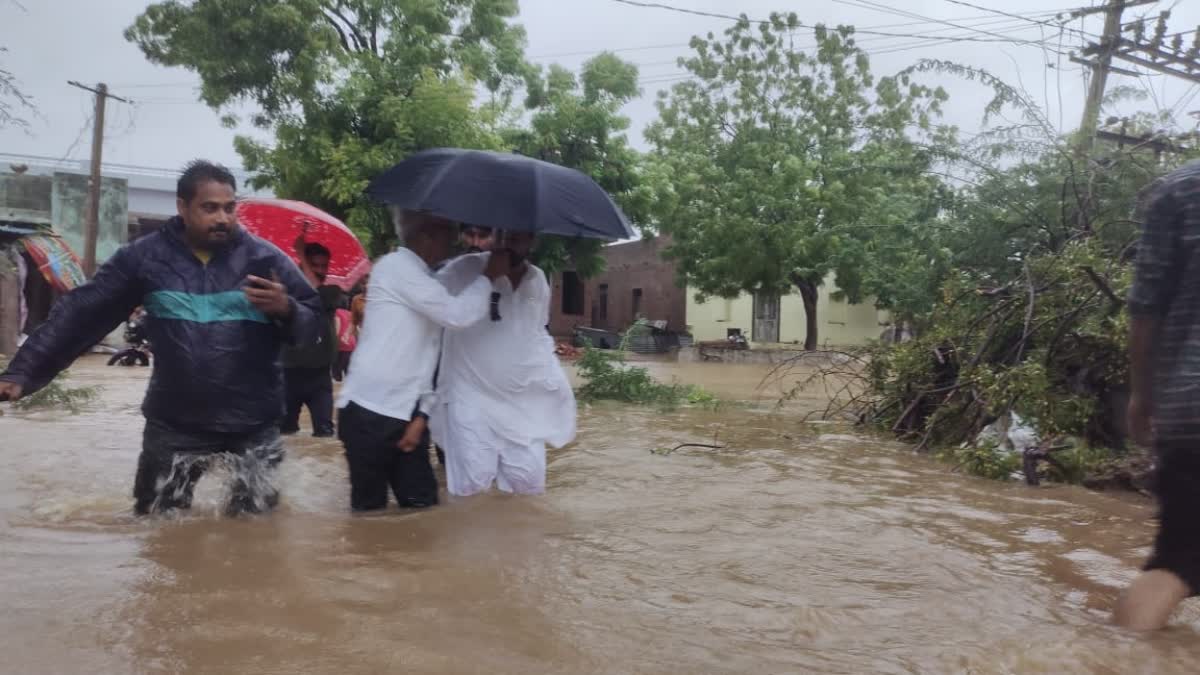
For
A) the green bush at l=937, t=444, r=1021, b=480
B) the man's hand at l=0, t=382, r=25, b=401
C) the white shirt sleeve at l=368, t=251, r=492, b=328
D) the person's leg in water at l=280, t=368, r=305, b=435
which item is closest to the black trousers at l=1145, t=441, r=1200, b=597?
the white shirt sleeve at l=368, t=251, r=492, b=328

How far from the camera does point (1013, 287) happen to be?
299 inches

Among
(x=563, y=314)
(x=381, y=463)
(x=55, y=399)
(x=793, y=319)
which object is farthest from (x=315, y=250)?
(x=563, y=314)

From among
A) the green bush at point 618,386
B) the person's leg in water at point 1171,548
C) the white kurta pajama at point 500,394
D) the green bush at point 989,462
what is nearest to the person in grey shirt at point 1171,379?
the person's leg in water at point 1171,548

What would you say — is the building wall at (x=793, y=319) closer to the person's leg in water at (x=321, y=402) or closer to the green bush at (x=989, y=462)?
the green bush at (x=989, y=462)

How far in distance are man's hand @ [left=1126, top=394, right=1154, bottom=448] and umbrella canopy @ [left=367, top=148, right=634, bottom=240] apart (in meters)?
2.11

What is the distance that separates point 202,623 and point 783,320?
3310cm

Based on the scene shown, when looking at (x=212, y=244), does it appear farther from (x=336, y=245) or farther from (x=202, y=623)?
(x=336, y=245)

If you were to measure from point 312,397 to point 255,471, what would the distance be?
8.78 feet

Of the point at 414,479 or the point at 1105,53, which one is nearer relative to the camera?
the point at 414,479

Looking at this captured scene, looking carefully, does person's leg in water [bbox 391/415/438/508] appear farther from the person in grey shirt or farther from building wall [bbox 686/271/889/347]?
building wall [bbox 686/271/889/347]

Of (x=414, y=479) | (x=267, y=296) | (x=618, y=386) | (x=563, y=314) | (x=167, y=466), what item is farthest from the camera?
(x=563, y=314)

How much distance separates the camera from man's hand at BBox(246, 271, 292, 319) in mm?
3773

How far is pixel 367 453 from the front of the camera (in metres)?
4.20

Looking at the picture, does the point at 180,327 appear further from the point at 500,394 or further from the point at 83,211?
the point at 83,211
